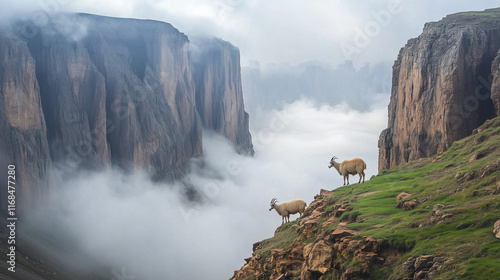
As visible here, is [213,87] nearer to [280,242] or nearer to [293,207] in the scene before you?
[293,207]

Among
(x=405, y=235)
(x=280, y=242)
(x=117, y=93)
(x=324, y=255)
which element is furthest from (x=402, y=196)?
(x=117, y=93)

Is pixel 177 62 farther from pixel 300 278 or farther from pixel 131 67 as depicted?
pixel 300 278

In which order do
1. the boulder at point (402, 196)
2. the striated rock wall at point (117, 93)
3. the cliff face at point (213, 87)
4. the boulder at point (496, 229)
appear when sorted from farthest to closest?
the cliff face at point (213, 87) → the striated rock wall at point (117, 93) → the boulder at point (402, 196) → the boulder at point (496, 229)

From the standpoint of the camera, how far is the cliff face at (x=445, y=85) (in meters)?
53.1

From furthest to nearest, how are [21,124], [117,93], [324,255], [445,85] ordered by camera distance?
1. [117,93]
2. [21,124]
3. [445,85]
4. [324,255]

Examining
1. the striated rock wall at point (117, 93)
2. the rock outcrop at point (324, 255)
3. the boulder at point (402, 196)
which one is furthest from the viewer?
the striated rock wall at point (117, 93)

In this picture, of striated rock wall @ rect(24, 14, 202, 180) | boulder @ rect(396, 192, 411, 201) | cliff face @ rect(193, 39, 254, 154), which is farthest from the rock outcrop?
cliff face @ rect(193, 39, 254, 154)

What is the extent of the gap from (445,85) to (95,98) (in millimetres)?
88689

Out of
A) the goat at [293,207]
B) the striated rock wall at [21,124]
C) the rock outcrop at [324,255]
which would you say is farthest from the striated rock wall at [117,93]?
the rock outcrop at [324,255]

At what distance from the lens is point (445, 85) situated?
54.2 m

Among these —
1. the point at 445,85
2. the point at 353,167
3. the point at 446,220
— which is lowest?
the point at 446,220

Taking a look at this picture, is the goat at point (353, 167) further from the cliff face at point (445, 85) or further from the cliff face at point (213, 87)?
the cliff face at point (213, 87)

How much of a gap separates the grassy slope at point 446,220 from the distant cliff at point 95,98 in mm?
70318

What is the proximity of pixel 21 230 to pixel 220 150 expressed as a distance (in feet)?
378
